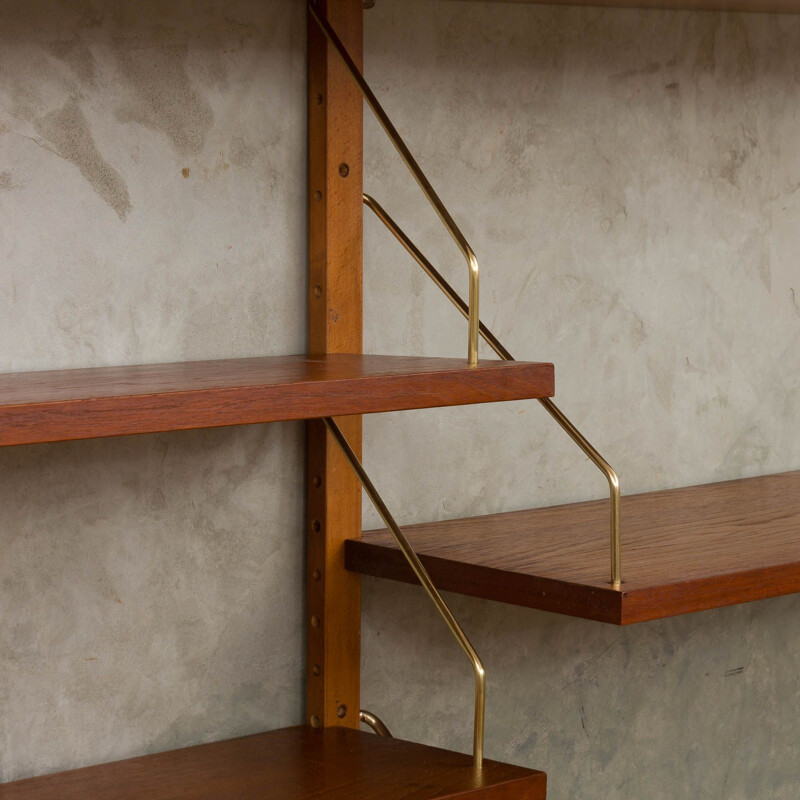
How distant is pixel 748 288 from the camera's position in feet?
5.64

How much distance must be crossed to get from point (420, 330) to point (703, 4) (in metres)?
0.54

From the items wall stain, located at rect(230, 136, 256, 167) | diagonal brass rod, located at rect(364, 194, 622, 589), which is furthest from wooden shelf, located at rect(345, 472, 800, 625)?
wall stain, located at rect(230, 136, 256, 167)

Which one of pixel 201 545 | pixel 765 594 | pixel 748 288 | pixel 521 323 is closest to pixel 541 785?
pixel 765 594

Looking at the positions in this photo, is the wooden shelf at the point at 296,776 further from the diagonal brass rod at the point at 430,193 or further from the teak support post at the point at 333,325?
the diagonal brass rod at the point at 430,193

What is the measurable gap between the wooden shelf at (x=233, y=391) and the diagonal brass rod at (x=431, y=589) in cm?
9

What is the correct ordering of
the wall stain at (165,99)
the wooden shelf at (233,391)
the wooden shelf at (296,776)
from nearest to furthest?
the wooden shelf at (233,391) < the wooden shelf at (296,776) < the wall stain at (165,99)

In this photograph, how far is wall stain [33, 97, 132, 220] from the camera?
46.0 inches

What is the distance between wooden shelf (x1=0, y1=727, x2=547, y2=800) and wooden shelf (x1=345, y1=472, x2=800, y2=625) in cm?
16

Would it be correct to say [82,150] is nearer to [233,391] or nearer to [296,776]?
[233,391]

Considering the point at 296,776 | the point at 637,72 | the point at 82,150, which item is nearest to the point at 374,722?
the point at 296,776

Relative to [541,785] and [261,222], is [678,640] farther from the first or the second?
[261,222]

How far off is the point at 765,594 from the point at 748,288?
63 cm

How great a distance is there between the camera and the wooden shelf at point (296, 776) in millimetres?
1105

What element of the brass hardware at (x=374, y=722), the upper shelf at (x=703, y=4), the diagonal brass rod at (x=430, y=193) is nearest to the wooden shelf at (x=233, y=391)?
the diagonal brass rod at (x=430, y=193)
